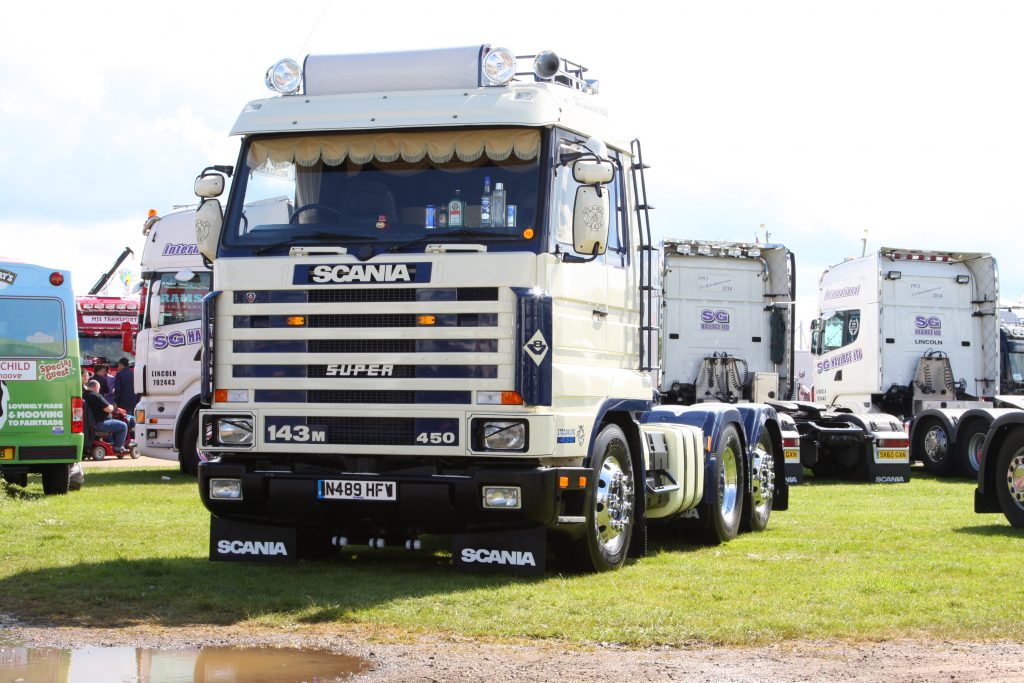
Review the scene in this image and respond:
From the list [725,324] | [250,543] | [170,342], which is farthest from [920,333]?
[250,543]

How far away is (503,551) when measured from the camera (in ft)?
32.0

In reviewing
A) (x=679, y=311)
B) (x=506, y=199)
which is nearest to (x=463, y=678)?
(x=506, y=199)

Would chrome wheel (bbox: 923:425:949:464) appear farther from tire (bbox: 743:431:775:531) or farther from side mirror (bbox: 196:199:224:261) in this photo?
side mirror (bbox: 196:199:224:261)

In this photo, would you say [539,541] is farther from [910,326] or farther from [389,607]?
[910,326]

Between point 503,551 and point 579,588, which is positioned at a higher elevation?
point 503,551

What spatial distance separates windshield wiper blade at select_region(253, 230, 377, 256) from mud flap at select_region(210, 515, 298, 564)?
208 cm

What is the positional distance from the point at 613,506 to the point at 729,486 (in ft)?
9.87

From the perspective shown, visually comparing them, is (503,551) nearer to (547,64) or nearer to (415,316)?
(415,316)

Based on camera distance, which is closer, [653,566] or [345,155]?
[345,155]

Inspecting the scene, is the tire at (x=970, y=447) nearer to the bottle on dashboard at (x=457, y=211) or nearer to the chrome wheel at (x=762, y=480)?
the chrome wheel at (x=762, y=480)

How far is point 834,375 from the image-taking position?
26031mm

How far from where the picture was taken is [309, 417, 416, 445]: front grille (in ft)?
31.1

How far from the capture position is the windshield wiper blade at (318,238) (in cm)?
958

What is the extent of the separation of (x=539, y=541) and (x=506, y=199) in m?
2.38
